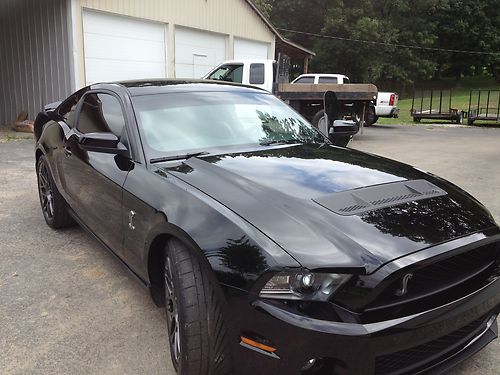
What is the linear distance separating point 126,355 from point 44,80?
1218cm

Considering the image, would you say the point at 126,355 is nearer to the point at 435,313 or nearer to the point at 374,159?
the point at 435,313

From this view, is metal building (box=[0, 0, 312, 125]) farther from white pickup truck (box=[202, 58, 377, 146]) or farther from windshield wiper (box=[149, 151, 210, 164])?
windshield wiper (box=[149, 151, 210, 164])

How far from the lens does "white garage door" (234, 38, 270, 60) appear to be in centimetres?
1706

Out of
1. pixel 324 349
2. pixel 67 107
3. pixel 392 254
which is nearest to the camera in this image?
pixel 324 349

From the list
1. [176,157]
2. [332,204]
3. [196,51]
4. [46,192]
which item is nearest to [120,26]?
[196,51]

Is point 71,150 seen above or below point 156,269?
above

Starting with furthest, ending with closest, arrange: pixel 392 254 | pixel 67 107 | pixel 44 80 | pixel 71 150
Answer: pixel 44 80 < pixel 67 107 < pixel 71 150 < pixel 392 254

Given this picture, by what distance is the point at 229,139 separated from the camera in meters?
3.38

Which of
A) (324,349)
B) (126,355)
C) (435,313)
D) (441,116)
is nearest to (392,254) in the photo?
(435,313)

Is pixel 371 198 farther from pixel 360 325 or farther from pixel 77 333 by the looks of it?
pixel 77 333

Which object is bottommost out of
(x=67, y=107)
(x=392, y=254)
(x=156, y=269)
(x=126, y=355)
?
(x=126, y=355)

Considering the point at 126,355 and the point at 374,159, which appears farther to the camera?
the point at 374,159

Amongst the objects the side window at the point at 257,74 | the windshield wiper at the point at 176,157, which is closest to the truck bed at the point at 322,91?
the side window at the point at 257,74

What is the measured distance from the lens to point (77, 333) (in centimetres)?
290
